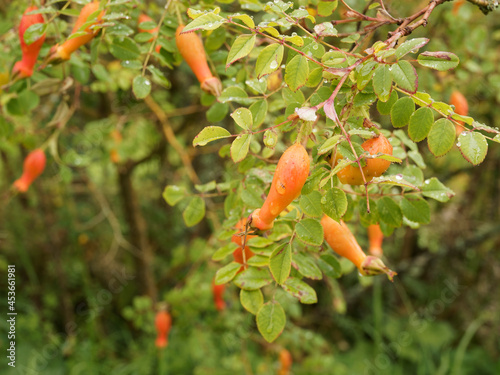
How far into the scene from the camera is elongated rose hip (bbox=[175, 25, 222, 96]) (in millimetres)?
651

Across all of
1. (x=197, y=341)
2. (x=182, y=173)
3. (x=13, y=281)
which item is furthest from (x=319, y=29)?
(x=13, y=281)

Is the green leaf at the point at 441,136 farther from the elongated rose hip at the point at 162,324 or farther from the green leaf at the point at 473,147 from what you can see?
the elongated rose hip at the point at 162,324

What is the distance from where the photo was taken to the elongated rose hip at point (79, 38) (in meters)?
0.62

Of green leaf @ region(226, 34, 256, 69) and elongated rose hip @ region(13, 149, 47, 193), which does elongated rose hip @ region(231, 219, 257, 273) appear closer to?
green leaf @ region(226, 34, 256, 69)

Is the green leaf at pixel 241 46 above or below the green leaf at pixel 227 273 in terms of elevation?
above

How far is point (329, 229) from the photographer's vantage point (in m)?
0.59

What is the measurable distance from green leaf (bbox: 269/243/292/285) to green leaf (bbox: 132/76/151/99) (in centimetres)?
32

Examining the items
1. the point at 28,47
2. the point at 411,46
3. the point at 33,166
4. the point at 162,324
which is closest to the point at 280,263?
the point at 411,46

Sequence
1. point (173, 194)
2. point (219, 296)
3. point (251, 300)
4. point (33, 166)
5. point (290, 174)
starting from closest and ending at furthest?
point (290, 174), point (251, 300), point (173, 194), point (33, 166), point (219, 296)

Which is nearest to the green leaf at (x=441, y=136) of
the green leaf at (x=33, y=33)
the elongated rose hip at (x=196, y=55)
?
the elongated rose hip at (x=196, y=55)

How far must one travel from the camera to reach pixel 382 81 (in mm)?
457

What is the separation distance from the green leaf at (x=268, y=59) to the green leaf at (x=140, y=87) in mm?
228

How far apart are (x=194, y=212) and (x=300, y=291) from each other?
0.88ft

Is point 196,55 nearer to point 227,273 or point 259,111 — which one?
point 259,111
